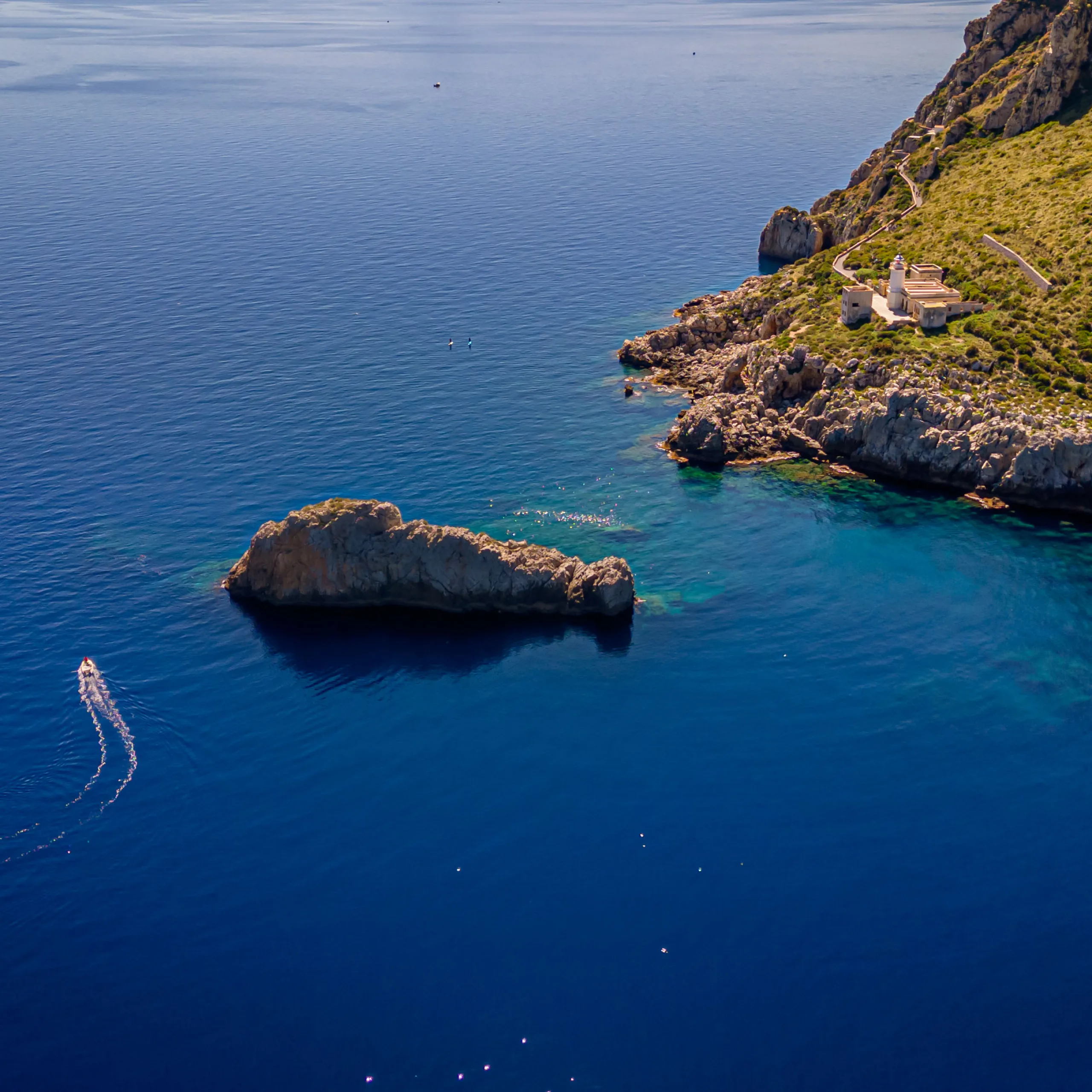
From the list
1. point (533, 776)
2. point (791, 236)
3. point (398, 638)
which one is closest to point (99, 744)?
point (398, 638)

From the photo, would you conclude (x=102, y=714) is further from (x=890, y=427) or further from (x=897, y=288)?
(x=897, y=288)

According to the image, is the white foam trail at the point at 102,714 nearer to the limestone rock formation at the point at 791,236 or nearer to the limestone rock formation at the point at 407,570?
the limestone rock formation at the point at 407,570

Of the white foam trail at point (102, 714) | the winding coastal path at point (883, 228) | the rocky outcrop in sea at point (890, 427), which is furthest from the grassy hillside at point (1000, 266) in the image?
the white foam trail at point (102, 714)

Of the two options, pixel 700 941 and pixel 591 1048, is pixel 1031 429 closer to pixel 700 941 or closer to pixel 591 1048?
pixel 700 941

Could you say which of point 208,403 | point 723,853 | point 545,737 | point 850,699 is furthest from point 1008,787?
point 208,403

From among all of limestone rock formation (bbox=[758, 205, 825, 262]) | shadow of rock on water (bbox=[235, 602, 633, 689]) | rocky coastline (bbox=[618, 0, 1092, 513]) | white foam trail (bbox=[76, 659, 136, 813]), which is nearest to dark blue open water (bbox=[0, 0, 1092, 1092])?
→ shadow of rock on water (bbox=[235, 602, 633, 689])

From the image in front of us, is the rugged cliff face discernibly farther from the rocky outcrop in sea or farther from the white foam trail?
the white foam trail
